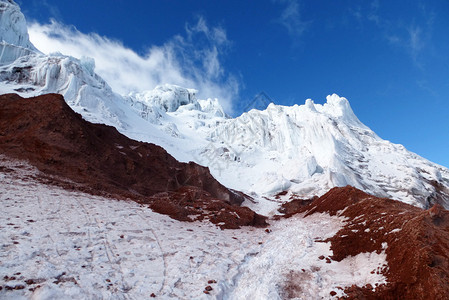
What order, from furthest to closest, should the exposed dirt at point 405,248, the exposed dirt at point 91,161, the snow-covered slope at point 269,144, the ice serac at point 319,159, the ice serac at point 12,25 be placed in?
the ice serac at point 12,25, the snow-covered slope at point 269,144, the ice serac at point 319,159, the exposed dirt at point 91,161, the exposed dirt at point 405,248

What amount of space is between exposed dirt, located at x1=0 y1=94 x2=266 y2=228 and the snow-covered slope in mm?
12978

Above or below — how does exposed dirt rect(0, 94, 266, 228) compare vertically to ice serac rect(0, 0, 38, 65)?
below

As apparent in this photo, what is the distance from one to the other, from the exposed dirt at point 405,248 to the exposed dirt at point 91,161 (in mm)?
7339

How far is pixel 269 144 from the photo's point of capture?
78688 millimetres

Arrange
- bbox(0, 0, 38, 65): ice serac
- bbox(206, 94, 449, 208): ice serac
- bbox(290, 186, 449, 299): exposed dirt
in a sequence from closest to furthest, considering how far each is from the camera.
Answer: bbox(290, 186, 449, 299): exposed dirt < bbox(206, 94, 449, 208): ice serac < bbox(0, 0, 38, 65): ice serac

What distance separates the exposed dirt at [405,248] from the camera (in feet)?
17.0

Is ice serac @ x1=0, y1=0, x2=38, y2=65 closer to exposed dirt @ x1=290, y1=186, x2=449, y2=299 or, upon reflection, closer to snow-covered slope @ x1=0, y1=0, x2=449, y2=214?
snow-covered slope @ x1=0, y1=0, x2=449, y2=214

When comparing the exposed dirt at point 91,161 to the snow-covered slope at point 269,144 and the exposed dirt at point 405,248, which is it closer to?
the exposed dirt at point 405,248

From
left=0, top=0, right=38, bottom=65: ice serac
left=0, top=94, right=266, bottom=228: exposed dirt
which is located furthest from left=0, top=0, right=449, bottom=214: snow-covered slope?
left=0, top=94, right=266, bottom=228: exposed dirt

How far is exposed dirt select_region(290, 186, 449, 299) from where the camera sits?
520cm

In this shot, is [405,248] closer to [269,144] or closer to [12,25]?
[269,144]

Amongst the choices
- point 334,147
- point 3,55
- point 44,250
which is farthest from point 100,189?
point 3,55

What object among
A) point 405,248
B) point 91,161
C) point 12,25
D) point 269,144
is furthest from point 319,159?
point 12,25

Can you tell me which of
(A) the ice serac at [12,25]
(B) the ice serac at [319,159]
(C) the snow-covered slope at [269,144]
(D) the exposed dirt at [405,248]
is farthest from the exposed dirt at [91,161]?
(A) the ice serac at [12,25]
